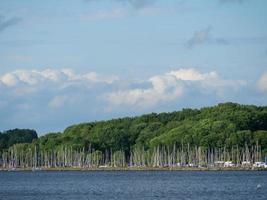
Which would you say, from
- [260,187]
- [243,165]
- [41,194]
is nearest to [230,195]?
[260,187]

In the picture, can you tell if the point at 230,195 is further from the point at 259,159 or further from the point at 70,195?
the point at 259,159

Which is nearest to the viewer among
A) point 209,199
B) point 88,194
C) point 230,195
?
point 209,199

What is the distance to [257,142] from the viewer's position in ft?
656

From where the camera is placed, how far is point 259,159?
19700cm

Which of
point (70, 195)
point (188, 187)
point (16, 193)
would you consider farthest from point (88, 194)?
point (188, 187)

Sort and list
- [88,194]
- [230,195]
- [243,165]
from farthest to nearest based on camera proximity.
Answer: [243,165]
[88,194]
[230,195]

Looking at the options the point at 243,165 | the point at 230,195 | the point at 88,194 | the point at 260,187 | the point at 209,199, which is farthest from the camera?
the point at 243,165

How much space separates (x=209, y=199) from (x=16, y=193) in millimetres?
29924

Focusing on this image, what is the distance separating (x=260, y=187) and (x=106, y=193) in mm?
20203

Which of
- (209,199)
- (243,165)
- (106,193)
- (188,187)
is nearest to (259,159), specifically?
(243,165)

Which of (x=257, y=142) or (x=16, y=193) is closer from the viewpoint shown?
(x=16, y=193)

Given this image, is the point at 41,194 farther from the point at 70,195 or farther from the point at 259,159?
the point at 259,159

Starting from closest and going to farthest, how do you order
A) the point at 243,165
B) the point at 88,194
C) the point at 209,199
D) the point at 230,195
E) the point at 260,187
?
1. the point at 209,199
2. the point at 230,195
3. the point at 88,194
4. the point at 260,187
5. the point at 243,165

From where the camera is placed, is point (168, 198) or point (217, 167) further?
point (217, 167)
